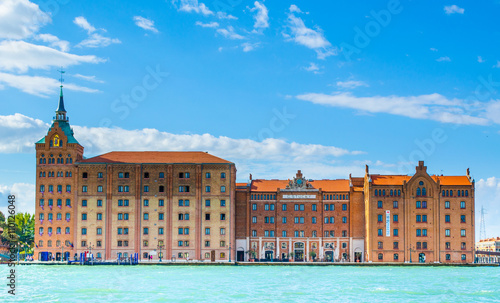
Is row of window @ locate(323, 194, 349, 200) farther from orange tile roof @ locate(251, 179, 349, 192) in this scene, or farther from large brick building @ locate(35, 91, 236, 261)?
large brick building @ locate(35, 91, 236, 261)

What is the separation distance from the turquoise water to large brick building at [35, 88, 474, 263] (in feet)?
46.1

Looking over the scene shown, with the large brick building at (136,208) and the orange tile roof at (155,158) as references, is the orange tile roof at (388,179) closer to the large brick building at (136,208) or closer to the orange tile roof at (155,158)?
the large brick building at (136,208)

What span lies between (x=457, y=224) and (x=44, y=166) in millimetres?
60789

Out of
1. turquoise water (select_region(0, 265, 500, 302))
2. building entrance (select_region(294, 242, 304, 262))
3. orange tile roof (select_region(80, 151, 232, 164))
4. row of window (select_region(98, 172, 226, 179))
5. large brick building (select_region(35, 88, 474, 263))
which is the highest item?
orange tile roof (select_region(80, 151, 232, 164))

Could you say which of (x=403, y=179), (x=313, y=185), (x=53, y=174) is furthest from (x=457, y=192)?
(x=53, y=174)

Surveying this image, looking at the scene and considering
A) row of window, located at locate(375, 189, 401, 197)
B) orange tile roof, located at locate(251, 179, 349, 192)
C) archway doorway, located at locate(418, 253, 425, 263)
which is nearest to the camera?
archway doorway, located at locate(418, 253, 425, 263)

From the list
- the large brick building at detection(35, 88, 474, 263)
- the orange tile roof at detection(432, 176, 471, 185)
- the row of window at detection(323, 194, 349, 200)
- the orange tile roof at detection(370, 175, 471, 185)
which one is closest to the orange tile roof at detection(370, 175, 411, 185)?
the orange tile roof at detection(370, 175, 471, 185)

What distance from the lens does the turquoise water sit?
6291 centimetres

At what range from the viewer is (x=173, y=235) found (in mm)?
112312

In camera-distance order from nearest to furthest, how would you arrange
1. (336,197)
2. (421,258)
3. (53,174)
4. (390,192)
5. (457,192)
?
(421,258) < (390,192) < (457,192) < (53,174) < (336,197)

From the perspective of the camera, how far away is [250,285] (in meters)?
73.1

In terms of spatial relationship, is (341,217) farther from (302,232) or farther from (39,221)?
(39,221)

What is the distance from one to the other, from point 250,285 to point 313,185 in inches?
1814

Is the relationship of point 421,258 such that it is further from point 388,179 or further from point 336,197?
point 336,197
